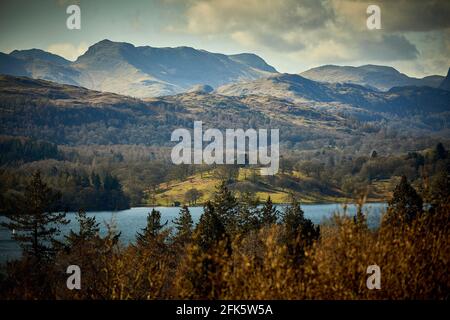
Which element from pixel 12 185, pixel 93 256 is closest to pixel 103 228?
pixel 12 185

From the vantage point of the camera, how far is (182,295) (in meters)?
18.9

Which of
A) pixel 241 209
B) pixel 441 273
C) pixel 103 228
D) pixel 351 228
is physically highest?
pixel 351 228

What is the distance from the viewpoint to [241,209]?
9219cm

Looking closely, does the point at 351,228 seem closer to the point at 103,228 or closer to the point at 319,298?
the point at 319,298

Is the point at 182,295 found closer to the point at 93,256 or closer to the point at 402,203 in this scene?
the point at 93,256

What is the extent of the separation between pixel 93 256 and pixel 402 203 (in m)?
41.6

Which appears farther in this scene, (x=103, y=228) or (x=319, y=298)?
(x=103, y=228)
